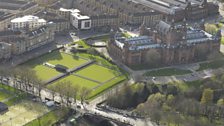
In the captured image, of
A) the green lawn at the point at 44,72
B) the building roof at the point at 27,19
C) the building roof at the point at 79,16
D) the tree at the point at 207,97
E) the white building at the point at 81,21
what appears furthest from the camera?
the building roof at the point at 79,16

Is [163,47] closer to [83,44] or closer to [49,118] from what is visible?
[83,44]

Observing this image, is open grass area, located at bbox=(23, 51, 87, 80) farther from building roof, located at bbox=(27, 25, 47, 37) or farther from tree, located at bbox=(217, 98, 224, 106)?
tree, located at bbox=(217, 98, 224, 106)

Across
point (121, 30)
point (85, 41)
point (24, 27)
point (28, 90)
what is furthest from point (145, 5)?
point (28, 90)

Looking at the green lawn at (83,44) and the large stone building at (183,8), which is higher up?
the large stone building at (183,8)

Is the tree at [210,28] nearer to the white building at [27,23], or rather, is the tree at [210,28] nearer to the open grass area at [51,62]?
the open grass area at [51,62]

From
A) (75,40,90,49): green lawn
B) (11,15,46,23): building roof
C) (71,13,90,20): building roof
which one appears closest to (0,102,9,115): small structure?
(75,40,90,49): green lawn

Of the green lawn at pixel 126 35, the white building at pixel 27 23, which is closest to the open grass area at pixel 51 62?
the white building at pixel 27 23
